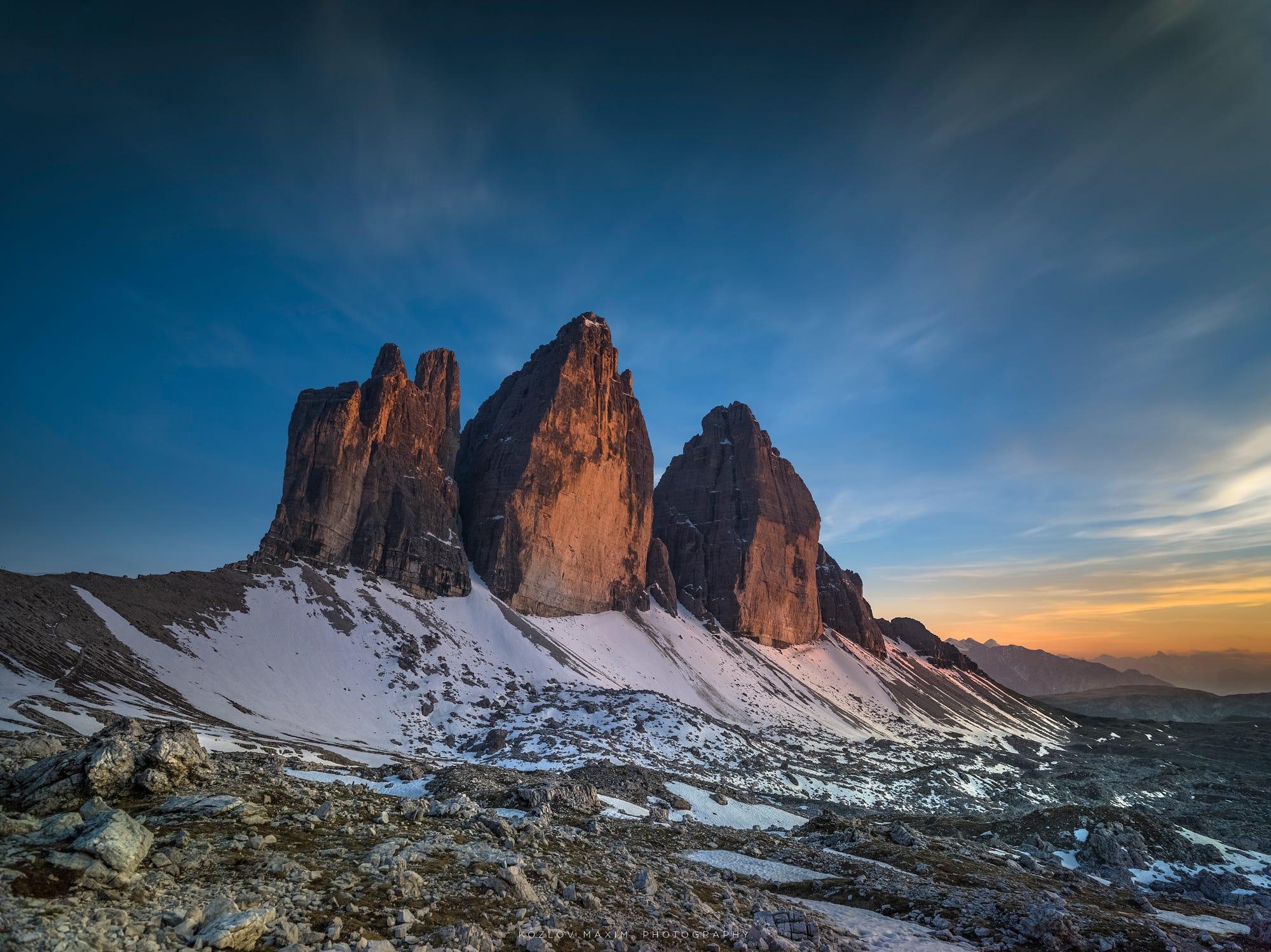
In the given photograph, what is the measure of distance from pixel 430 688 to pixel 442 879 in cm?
5873

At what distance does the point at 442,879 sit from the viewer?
427 inches

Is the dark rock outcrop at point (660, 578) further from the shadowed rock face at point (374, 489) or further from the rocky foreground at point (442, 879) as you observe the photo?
the rocky foreground at point (442, 879)

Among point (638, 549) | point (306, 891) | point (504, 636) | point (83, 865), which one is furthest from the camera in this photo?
point (638, 549)

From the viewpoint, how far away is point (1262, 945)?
47.1 ft

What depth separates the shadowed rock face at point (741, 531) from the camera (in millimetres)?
150750

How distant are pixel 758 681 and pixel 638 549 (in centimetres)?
3566

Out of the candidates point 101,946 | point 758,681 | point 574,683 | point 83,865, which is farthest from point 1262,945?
point 758,681

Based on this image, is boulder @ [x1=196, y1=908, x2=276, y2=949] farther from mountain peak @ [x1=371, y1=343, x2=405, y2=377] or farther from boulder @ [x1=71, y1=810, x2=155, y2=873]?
mountain peak @ [x1=371, y1=343, x2=405, y2=377]

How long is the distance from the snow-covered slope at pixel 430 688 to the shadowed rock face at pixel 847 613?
6692cm

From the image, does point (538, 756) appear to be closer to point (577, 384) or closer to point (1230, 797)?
point (1230, 797)

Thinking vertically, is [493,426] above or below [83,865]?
above

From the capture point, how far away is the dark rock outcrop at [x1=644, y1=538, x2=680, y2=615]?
13400cm

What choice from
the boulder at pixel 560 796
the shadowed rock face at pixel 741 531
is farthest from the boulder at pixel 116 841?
the shadowed rock face at pixel 741 531

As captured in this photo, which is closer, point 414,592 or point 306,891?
point 306,891
